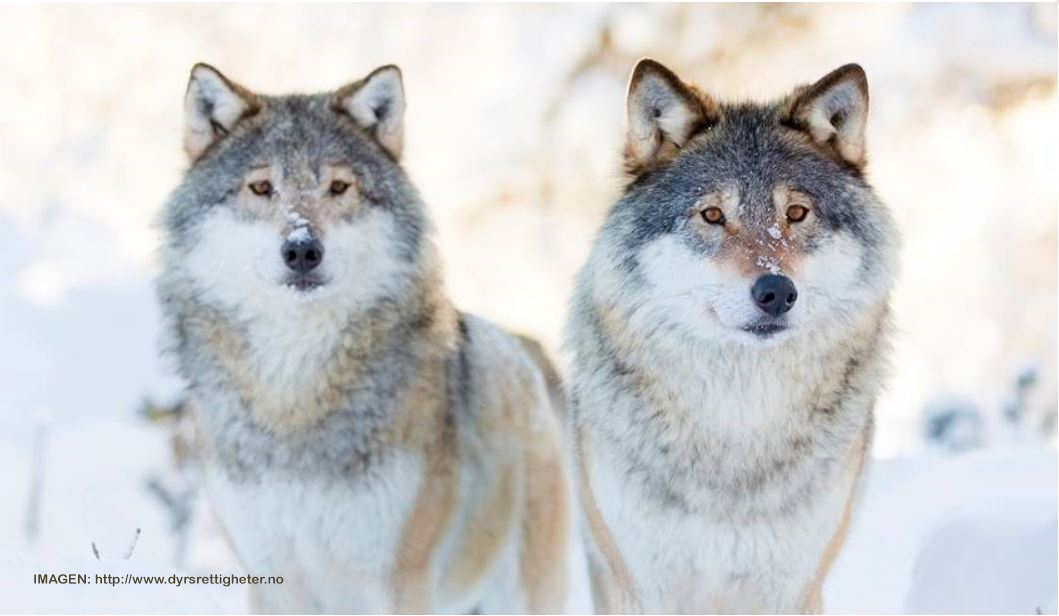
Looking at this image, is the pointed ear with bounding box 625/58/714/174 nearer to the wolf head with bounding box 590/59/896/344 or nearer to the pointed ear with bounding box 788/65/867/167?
the wolf head with bounding box 590/59/896/344

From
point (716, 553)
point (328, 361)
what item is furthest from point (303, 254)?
point (716, 553)

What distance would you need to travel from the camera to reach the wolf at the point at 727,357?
4.59 meters

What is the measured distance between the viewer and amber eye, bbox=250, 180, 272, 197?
17.3ft

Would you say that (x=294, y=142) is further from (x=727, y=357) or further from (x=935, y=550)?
(x=935, y=550)

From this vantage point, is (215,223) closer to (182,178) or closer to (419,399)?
(182,178)

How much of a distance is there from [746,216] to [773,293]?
0.34 meters

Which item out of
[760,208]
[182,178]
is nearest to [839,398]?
[760,208]

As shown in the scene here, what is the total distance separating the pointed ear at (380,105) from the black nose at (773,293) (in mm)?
2066

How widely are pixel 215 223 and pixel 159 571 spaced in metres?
1.46

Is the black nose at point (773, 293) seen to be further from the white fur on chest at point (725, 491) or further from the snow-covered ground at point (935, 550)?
the snow-covered ground at point (935, 550)

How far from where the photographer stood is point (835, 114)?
4.91 metres

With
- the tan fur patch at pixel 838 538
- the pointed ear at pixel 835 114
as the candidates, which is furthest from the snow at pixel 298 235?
the tan fur patch at pixel 838 538

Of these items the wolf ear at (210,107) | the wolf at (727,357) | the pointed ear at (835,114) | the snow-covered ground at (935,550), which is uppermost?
the pointed ear at (835,114)

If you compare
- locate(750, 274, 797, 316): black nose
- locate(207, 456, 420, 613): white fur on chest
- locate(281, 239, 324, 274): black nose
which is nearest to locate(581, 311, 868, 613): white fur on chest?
locate(750, 274, 797, 316): black nose
